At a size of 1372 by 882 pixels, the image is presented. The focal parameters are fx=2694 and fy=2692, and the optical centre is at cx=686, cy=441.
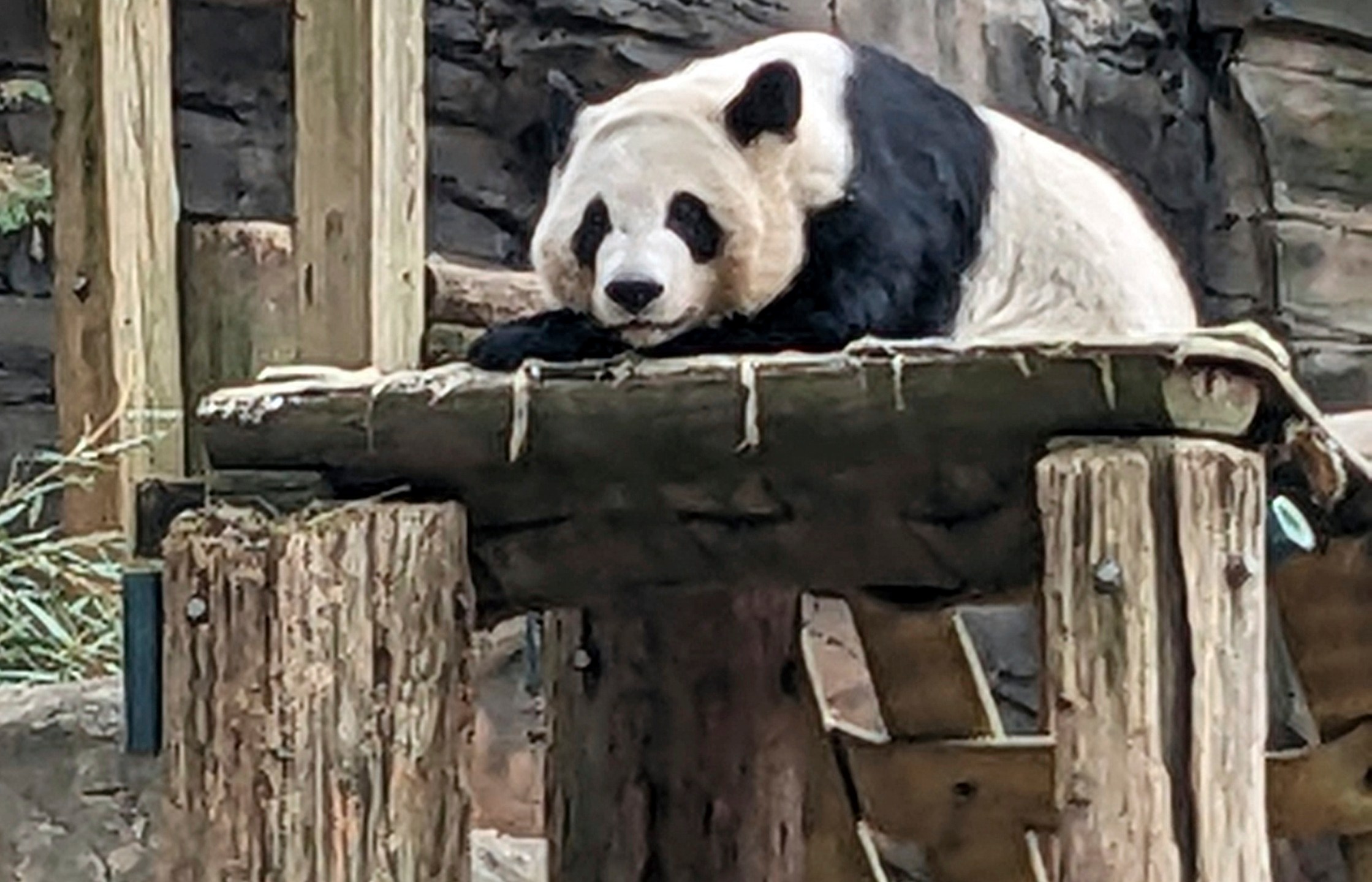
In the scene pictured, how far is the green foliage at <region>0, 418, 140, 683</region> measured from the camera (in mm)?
4566

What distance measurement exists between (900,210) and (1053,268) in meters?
0.27

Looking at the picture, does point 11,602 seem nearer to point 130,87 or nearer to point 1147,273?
point 130,87

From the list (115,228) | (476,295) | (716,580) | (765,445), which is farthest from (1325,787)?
(115,228)

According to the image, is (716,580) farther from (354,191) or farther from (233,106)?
(233,106)

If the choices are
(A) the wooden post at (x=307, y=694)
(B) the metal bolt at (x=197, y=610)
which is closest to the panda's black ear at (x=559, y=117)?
Answer: (A) the wooden post at (x=307, y=694)

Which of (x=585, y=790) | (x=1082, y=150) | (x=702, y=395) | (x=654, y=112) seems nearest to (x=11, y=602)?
(x=585, y=790)

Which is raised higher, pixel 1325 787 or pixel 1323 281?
pixel 1323 281

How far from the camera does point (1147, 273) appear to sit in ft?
11.3

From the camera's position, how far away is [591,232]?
3160mm

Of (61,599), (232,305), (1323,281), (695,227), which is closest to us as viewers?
(695,227)

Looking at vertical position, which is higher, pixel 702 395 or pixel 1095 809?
pixel 702 395

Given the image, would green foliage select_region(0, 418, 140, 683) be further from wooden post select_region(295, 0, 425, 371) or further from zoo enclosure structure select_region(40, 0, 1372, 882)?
zoo enclosure structure select_region(40, 0, 1372, 882)

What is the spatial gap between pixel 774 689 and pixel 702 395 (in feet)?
3.59

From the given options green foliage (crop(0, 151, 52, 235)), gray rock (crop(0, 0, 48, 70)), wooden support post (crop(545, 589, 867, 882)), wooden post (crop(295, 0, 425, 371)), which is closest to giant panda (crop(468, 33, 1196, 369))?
wooden support post (crop(545, 589, 867, 882))
